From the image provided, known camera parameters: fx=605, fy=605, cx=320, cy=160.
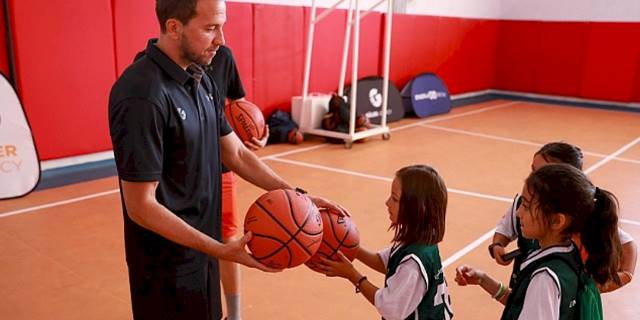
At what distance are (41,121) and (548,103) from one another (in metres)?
9.88

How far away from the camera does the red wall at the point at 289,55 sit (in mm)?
5664

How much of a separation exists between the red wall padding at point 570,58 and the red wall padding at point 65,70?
9.32 m

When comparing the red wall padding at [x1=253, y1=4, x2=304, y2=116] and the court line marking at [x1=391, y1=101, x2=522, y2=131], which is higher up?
the red wall padding at [x1=253, y1=4, x2=304, y2=116]

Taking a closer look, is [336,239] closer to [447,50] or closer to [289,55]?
[289,55]

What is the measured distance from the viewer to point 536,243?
2.54 meters

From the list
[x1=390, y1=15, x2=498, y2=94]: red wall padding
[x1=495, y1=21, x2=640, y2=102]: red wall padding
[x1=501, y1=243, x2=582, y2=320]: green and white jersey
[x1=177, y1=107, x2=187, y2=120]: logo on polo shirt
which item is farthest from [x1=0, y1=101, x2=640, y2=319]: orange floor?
[x1=495, y1=21, x2=640, y2=102]: red wall padding

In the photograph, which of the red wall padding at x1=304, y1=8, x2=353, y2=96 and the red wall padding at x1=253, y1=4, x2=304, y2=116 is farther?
Result: the red wall padding at x1=304, y1=8, x2=353, y2=96

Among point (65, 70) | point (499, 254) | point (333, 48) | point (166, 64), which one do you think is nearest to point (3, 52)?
point (65, 70)

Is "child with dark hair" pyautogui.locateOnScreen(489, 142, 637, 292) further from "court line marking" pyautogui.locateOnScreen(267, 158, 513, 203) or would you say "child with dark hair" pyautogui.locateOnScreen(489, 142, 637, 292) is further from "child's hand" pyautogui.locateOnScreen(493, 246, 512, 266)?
"court line marking" pyautogui.locateOnScreen(267, 158, 513, 203)

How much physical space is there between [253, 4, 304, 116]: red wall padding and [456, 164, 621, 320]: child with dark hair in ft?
19.9

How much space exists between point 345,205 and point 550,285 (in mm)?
3424

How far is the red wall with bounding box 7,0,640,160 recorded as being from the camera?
5.66m

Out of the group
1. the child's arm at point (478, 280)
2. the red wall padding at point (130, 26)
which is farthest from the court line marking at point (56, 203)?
the child's arm at point (478, 280)

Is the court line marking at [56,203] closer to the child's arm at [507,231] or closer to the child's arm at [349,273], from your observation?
the child's arm at [349,273]
